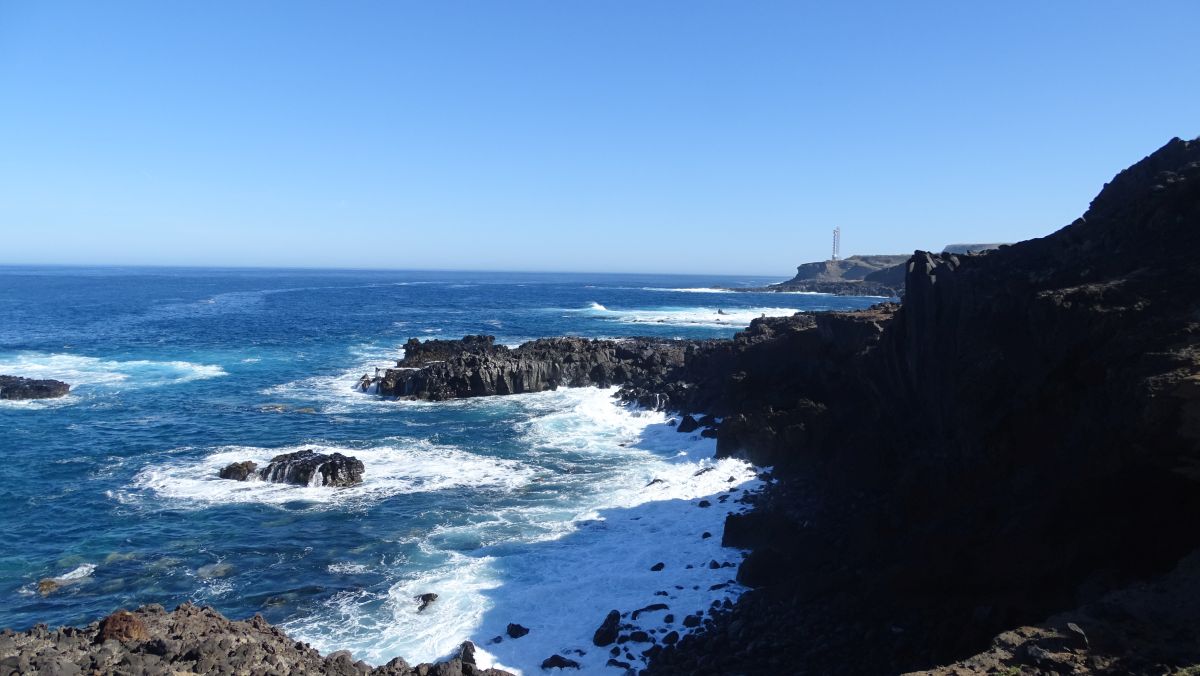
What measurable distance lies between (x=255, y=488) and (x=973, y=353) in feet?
88.8

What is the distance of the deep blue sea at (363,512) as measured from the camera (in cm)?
1870

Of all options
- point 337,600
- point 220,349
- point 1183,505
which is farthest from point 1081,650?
point 220,349

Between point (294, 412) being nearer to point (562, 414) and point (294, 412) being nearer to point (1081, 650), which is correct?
point (562, 414)

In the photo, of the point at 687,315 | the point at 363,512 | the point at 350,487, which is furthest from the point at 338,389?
the point at 687,315

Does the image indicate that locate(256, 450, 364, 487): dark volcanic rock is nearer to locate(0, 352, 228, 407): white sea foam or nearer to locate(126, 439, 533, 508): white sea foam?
locate(126, 439, 533, 508): white sea foam

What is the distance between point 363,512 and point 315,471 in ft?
14.7

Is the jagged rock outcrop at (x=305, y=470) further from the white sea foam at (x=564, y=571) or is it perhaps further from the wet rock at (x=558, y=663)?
the wet rock at (x=558, y=663)

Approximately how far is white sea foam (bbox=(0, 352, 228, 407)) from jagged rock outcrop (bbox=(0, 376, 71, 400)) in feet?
2.69

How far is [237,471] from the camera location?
29.5 meters

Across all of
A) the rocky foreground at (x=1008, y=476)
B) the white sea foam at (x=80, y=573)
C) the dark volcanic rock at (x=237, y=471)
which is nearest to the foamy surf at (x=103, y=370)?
the dark volcanic rock at (x=237, y=471)

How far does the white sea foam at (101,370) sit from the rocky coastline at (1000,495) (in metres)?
43.5

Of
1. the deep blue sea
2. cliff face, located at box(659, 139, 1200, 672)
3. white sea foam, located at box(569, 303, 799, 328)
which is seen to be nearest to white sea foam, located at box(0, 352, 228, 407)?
the deep blue sea

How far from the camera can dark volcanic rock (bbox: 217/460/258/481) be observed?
1159 inches

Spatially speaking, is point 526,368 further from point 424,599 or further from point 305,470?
point 424,599
